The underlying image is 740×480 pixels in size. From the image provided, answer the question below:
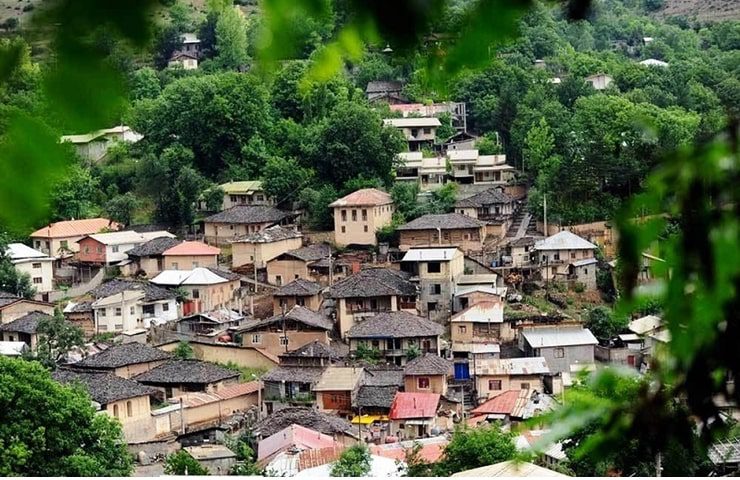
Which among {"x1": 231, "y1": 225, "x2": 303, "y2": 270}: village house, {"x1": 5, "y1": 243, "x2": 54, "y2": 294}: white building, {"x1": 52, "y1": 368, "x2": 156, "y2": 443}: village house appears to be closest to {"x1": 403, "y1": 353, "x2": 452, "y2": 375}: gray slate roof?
{"x1": 52, "y1": 368, "x2": 156, "y2": 443}: village house

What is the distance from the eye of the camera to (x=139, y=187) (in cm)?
963

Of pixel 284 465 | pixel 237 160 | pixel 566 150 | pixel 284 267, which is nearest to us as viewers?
pixel 284 465

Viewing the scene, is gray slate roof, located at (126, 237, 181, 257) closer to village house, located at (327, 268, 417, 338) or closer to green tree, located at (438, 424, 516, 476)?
village house, located at (327, 268, 417, 338)

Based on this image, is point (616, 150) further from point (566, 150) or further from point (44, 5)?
point (44, 5)

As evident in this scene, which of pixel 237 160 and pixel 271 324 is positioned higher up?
pixel 237 160

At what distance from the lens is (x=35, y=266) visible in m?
8.68

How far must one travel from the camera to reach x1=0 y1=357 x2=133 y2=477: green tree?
4.53 m

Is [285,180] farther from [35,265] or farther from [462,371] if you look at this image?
[462,371]

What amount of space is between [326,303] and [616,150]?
7.60 feet

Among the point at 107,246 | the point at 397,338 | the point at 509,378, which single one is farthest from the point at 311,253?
the point at 509,378

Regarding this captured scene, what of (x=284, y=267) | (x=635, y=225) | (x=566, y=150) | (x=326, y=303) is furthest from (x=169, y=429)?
(x=635, y=225)

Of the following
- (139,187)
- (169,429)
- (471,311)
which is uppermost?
(139,187)

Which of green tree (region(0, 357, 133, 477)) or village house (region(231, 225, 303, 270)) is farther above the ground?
village house (region(231, 225, 303, 270))

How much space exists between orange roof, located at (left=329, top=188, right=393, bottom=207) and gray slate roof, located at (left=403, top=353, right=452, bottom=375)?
2323 mm
